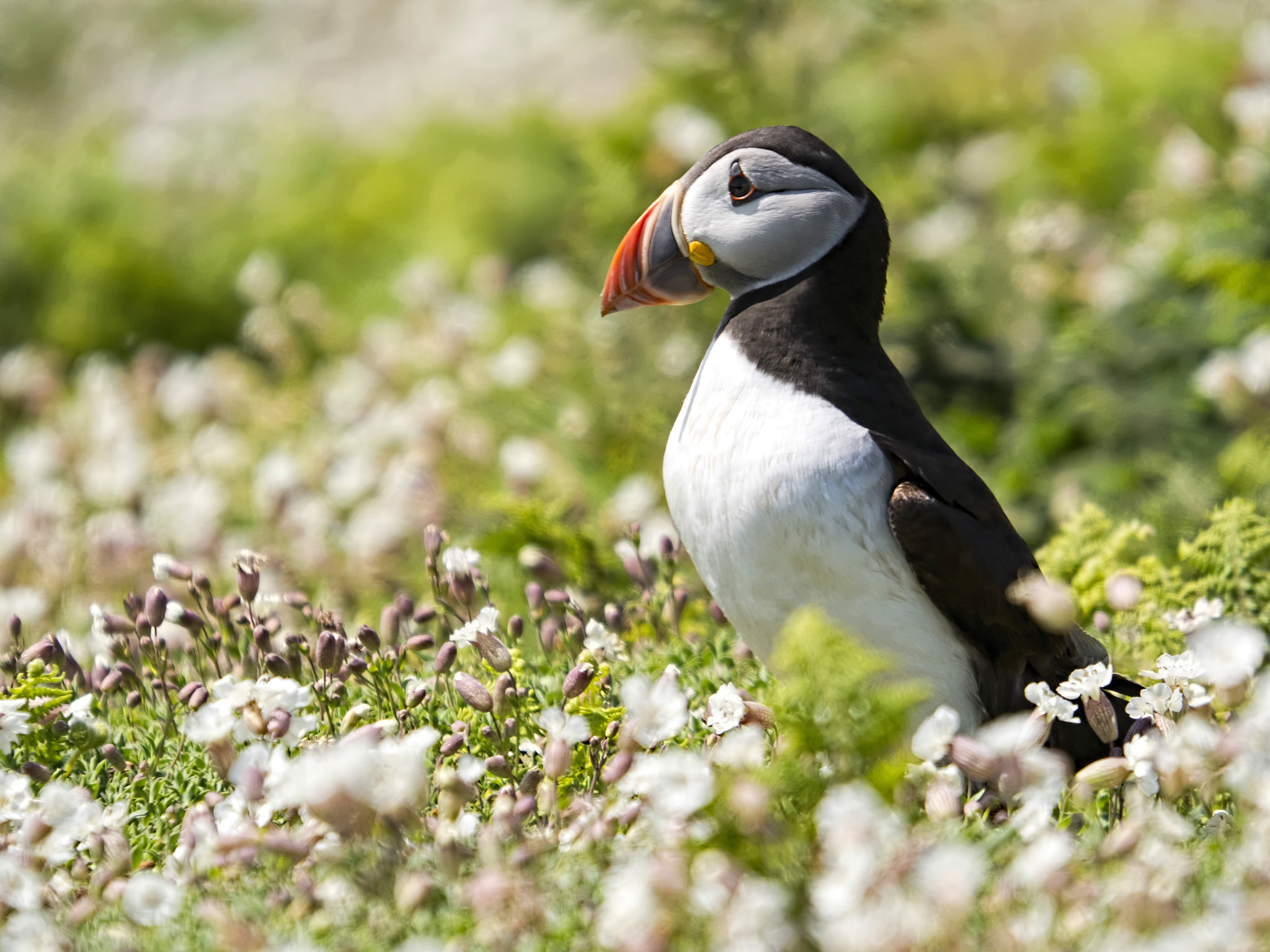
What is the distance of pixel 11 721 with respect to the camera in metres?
2.76

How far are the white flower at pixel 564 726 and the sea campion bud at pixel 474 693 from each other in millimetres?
218

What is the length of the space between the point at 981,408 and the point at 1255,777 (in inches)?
191

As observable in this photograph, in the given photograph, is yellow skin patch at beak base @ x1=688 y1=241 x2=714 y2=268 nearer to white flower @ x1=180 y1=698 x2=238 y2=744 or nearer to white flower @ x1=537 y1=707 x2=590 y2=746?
white flower @ x1=537 y1=707 x2=590 y2=746

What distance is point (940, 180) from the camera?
8.84 metres

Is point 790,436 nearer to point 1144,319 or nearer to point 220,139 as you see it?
point 1144,319

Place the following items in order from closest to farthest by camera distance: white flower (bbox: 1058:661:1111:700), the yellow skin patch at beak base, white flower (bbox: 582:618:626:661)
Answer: white flower (bbox: 1058:661:1111:700) → the yellow skin patch at beak base → white flower (bbox: 582:618:626:661)

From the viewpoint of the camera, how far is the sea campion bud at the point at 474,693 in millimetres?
2725

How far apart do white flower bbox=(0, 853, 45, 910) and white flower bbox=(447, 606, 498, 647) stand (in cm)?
100

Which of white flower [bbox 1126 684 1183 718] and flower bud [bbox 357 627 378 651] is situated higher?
white flower [bbox 1126 684 1183 718]

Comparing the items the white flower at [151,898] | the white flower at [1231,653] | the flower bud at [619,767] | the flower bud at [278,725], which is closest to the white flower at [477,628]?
the flower bud at [278,725]

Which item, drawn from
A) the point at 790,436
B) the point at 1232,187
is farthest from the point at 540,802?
the point at 1232,187

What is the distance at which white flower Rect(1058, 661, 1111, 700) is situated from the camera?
253 cm

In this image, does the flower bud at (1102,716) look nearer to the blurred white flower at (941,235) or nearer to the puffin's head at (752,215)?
the puffin's head at (752,215)

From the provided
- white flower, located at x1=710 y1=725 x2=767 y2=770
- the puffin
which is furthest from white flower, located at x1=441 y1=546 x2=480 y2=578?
white flower, located at x1=710 y1=725 x2=767 y2=770
